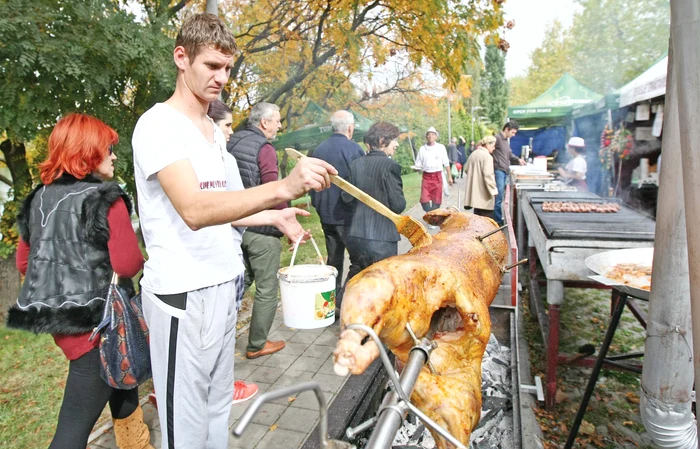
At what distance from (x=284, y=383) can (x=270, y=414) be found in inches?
19.7

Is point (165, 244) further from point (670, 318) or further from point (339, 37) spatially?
point (339, 37)

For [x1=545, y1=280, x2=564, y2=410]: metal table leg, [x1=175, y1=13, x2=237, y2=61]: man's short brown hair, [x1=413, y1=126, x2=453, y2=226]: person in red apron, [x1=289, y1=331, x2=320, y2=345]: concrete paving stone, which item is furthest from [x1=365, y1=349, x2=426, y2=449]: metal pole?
[x1=413, y1=126, x2=453, y2=226]: person in red apron

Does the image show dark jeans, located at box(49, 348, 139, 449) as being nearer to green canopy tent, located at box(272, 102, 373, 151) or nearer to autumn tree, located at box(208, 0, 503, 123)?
autumn tree, located at box(208, 0, 503, 123)

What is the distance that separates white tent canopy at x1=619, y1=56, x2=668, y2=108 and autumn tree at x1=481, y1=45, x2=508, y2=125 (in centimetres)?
4913

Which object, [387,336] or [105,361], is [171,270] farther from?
[387,336]

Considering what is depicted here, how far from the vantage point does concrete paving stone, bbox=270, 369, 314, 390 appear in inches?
156

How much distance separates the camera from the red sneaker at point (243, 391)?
3.67 m

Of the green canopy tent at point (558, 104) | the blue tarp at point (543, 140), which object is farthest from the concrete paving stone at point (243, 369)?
the blue tarp at point (543, 140)

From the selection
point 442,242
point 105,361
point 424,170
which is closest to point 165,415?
point 105,361

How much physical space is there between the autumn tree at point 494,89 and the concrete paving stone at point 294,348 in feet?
186

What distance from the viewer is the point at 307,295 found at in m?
3.54

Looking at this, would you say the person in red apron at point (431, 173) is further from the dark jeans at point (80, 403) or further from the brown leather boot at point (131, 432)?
the dark jeans at point (80, 403)

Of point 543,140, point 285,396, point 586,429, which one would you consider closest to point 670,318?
point 285,396

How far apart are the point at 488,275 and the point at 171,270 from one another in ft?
5.18
